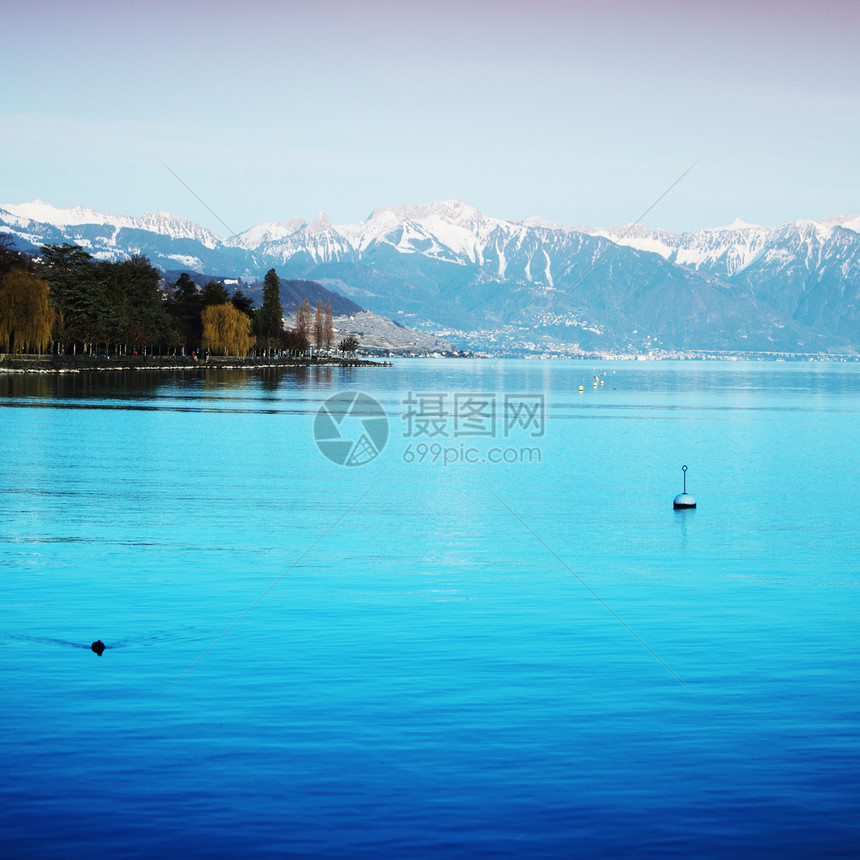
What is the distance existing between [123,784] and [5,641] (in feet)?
23.2

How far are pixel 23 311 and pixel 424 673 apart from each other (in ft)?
428

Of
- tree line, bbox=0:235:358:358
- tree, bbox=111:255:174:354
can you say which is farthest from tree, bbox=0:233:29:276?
tree, bbox=111:255:174:354

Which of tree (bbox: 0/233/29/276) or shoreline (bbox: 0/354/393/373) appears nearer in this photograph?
shoreline (bbox: 0/354/393/373)

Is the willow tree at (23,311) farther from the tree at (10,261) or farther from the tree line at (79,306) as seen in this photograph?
the tree at (10,261)

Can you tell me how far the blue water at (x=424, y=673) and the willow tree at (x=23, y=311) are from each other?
100 m

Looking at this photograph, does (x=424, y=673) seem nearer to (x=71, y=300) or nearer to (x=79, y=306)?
(x=71, y=300)

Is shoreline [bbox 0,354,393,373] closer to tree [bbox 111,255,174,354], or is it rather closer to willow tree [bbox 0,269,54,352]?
tree [bbox 111,255,174,354]

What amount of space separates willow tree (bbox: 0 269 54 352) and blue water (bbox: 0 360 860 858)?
100m

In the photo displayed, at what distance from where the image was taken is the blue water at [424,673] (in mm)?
10938

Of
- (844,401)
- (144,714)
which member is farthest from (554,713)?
(844,401)

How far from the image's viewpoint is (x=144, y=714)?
46.0 ft

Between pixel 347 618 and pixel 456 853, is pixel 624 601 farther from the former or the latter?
pixel 456 853

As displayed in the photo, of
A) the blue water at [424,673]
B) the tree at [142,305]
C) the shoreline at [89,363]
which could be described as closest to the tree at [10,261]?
the shoreline at [89,363]

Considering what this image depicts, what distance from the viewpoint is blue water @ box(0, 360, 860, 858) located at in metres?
10.9
